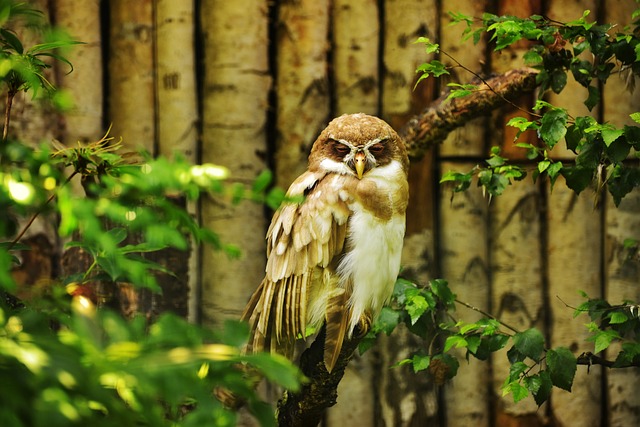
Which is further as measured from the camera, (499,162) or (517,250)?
(517,250)

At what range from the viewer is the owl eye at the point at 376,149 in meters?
2.27

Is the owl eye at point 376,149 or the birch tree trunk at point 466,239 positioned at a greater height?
the owl eye at point 376,149

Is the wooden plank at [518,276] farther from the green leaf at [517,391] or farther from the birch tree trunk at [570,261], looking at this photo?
the green leaf at [517,391]

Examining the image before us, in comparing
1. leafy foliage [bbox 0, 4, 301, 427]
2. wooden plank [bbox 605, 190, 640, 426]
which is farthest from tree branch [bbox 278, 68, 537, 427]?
leafy foliage [bbox 0, 4, 301, 427]

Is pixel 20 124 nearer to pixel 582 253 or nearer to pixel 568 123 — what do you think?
pixel 568 123

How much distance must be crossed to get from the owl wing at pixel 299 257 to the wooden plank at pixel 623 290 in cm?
153

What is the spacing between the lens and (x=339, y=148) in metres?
2.28

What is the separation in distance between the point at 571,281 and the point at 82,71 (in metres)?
2.10

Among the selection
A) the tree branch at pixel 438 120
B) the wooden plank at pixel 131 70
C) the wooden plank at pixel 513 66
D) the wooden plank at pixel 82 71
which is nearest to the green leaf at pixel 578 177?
the tree branch at pixel 438 120

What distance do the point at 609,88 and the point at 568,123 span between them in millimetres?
1065

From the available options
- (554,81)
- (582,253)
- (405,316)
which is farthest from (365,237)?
(582,253)

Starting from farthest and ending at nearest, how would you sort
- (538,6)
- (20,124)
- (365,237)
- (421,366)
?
(538,6), (20,124), (421,366), (365,237)

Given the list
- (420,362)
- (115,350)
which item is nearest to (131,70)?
(420,362)

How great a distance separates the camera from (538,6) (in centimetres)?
327
